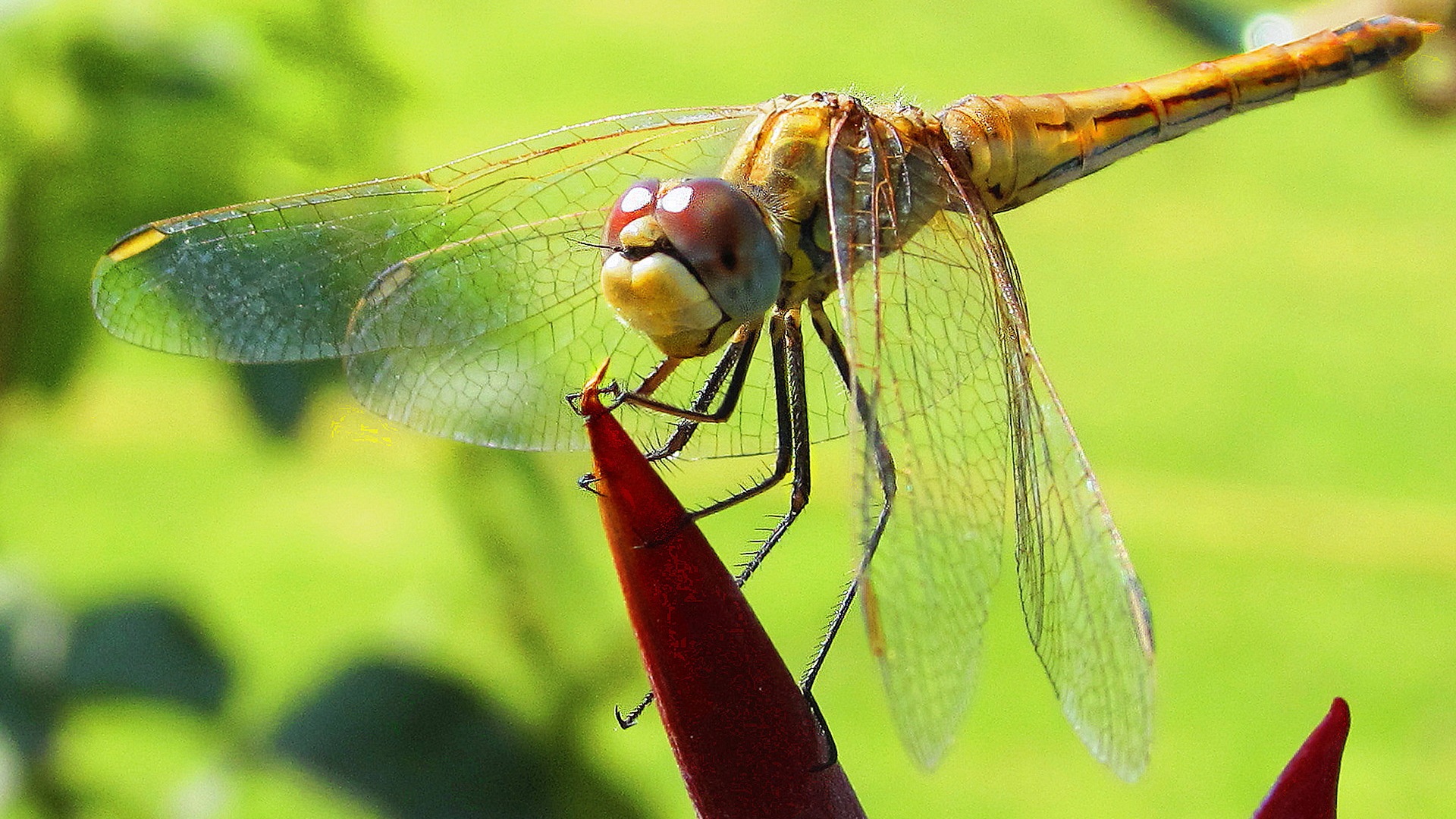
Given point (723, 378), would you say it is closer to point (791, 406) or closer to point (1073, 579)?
point (791, 406)

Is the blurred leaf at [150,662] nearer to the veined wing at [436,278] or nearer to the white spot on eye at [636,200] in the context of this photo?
the veined wing at [436,278]

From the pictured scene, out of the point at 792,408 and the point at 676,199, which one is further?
the point at 792,408

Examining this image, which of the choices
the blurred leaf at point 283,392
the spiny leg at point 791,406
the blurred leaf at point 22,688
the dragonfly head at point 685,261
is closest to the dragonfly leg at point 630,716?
the spiny leg at point 791,406

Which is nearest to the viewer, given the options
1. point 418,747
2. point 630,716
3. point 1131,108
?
point 630,716

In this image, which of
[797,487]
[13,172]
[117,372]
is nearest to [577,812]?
[797,487]

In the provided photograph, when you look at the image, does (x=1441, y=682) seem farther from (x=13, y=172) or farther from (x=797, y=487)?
(x=13, y=172)

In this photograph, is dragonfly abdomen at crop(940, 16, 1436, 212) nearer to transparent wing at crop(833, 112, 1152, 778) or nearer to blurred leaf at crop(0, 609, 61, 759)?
transparent wing at crop(833, 112, 1152, 778)

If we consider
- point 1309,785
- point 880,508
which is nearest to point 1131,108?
point 880,508
